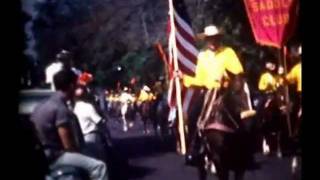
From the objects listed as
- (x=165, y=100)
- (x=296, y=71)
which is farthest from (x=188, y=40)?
(x=296, y=71)

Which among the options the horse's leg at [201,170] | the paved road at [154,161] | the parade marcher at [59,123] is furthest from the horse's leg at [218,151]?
the parade marcher at [59,123]

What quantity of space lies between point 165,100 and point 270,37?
1.90ft

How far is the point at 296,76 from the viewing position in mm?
4430

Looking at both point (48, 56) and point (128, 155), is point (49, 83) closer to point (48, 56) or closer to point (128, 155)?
point (48, 56)

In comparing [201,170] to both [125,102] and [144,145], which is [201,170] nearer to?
[144,145]

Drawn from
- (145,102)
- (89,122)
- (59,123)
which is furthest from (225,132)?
(59,123)

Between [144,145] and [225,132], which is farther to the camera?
[225,132]

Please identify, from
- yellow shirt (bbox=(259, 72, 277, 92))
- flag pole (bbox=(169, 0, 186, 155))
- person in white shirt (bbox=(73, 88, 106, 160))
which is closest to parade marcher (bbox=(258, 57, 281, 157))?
yellow shirt (bbox=(259, 72, 277, 92))

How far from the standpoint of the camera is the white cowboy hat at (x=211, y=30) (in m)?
4.77

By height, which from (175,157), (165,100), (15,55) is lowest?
(175,157)

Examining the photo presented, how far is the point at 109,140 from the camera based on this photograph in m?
4.54

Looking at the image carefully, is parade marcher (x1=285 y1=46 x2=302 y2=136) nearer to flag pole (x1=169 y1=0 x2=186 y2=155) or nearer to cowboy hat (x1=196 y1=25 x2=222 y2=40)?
cowboy hat (x1=196 y1=25 x2=222 y2=40)

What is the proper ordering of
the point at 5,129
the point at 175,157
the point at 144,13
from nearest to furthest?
the point at 5,129
the point at 144,13
the point at 175,157

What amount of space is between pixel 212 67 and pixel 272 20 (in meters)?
0.57
